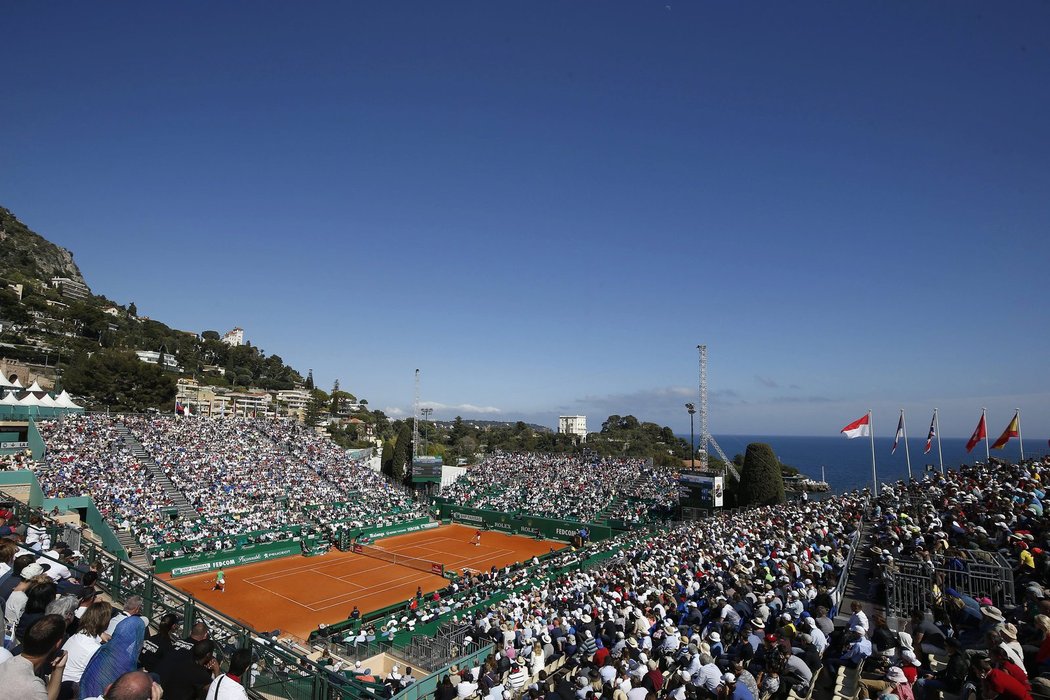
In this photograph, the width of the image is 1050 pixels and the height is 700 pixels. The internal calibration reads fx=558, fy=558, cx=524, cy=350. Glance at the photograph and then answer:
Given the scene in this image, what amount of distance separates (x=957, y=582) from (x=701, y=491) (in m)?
26.6

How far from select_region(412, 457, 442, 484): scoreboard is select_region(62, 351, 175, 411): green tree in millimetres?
33230

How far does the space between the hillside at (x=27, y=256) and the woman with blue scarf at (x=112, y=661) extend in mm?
136525

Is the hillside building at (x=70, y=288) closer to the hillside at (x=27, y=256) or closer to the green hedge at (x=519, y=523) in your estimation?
the hillside at (x=27, y=256)

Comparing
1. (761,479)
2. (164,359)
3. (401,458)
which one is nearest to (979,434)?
(761,479)

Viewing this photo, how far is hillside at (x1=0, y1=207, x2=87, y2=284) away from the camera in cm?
11712

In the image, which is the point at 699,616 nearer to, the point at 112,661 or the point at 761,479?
the point at 112,661

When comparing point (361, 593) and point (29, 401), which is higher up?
point (29, 401)

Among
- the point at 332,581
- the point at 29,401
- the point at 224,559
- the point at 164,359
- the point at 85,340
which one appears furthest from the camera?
the point at 164,359

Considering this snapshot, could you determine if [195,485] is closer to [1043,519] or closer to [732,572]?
[732,572]

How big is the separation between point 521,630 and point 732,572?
18.8 feet

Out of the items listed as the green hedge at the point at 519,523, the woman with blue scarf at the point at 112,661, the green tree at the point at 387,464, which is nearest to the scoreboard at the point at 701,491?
the green hedge at the point at 519,523

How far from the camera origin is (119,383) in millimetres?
61344

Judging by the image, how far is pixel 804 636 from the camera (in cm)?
912

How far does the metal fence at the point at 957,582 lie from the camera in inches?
405
